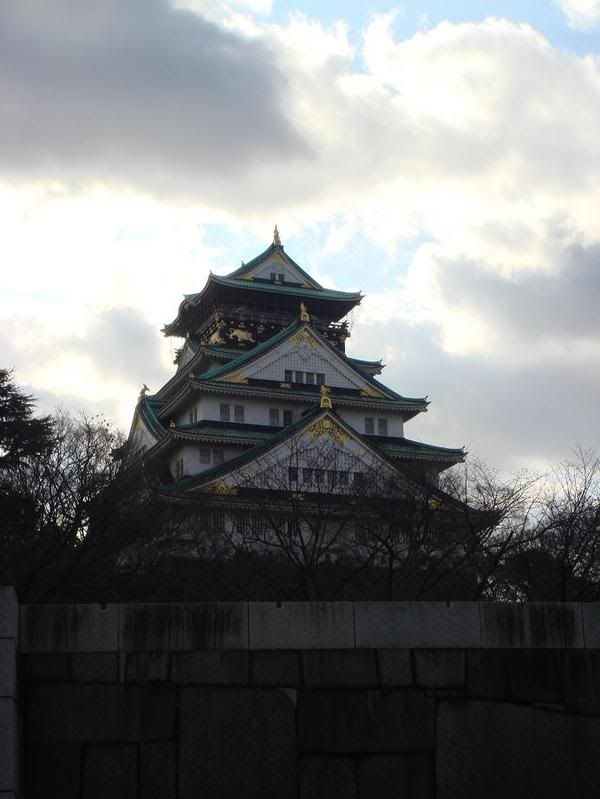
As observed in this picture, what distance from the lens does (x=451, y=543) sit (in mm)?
32406

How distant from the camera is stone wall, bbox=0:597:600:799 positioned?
37.6 feet

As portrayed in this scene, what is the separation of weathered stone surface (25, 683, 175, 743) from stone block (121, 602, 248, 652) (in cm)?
43

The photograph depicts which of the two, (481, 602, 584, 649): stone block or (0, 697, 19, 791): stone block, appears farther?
(481, 602, 584, 649): stone block

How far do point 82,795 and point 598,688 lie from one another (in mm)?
5183

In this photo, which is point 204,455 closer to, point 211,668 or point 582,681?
point 211,668

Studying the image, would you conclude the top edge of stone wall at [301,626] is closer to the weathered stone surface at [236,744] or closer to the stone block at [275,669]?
the stone block at [275,669]

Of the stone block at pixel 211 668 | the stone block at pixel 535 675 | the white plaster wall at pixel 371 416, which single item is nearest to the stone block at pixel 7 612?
the stone block at pixel 211 668

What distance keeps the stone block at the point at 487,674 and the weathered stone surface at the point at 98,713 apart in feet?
9.82

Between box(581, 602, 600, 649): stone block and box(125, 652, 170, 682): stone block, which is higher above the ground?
box(581, 602, 600, 649): stone block

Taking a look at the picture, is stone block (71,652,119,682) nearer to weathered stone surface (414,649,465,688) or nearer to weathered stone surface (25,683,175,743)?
weathered stone surface (25,683,175,743)

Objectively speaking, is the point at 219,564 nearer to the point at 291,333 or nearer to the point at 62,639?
the point at 62,639

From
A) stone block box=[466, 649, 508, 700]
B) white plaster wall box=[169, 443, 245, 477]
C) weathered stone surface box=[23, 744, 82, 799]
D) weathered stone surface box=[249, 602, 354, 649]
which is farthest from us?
white plaster wall box=[169, 443, 245, 477]

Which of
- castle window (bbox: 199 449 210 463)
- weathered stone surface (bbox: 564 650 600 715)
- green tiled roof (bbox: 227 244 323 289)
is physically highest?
green tiled roof (bbox: 227 244 323 289)

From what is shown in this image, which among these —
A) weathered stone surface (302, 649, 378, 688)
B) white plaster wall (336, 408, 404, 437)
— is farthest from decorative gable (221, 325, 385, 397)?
weathered stone surface (302, 649, 378, 688)
